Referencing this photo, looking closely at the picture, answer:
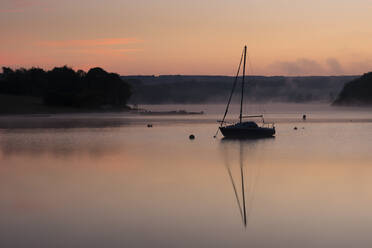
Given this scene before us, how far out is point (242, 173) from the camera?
28.2 meters

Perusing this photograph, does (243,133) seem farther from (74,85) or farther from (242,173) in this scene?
(74,85)

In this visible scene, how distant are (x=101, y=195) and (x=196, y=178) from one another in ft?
19.0

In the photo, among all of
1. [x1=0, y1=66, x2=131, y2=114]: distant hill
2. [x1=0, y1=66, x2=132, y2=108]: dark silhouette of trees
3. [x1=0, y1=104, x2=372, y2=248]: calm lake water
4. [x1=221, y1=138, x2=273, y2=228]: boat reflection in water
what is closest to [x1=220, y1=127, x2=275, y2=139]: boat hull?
[x1=221, y1=138, x2=273, y2=228]: boat reflection in water

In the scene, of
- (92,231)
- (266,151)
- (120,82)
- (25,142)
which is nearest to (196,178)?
(92,231)

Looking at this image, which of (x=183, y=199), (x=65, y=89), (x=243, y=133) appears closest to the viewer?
(x=183, y=199)

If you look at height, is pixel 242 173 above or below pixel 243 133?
above

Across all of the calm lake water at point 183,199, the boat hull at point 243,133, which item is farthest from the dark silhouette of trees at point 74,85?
the calm lake water at point 183,199

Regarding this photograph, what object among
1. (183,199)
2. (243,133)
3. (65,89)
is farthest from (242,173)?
(65,89)

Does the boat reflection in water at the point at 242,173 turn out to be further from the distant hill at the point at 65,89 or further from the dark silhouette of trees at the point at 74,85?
the dark silhouette of trees at the point at 74,85

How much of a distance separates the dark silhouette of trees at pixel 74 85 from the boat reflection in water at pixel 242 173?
309 ft

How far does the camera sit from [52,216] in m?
17.7

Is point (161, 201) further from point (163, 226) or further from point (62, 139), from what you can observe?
point (62, 139)

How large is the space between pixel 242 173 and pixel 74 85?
118648 mm

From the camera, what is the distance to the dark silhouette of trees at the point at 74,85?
14175 centimetres
